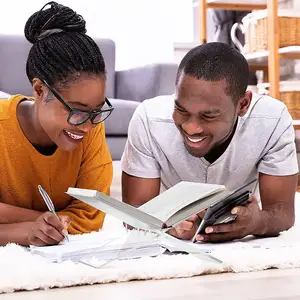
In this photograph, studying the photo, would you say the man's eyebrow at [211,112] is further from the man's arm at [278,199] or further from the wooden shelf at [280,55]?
the wooden shelf at [280,55]

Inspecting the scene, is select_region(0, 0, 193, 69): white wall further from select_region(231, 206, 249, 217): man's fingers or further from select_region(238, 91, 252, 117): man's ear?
select_region(231, 206, 249, 217): man's fingers

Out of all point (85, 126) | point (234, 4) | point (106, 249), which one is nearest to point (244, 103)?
point (85, 126)

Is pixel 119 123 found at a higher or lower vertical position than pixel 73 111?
lower

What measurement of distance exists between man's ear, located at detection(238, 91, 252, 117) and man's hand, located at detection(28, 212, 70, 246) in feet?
1.66

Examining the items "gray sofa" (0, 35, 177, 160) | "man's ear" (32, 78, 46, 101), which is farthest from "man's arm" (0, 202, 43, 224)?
"gray sofa" (0, 35, 177, 160)

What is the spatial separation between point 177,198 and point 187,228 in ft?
0.92

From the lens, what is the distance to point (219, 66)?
1531mm

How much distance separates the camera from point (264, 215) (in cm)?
157

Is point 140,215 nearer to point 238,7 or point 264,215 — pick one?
point 264,215

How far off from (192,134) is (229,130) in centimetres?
12

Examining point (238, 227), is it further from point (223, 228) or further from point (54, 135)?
point (54, 135)

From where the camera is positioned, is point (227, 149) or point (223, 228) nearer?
point (223, 228)

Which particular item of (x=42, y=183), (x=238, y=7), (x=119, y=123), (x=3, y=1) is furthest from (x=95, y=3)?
(x=42, y=183)

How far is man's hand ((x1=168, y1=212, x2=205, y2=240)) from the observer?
59.2 inches
